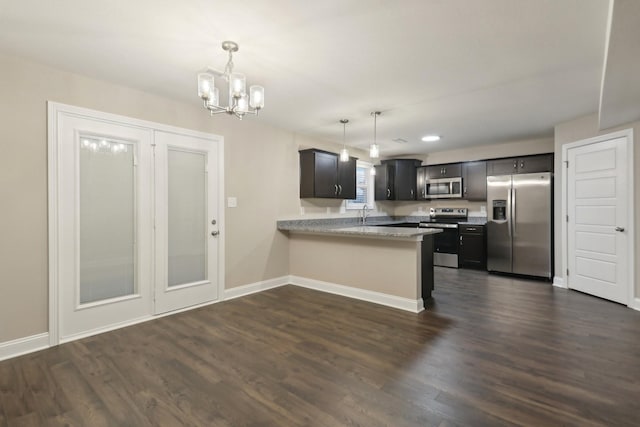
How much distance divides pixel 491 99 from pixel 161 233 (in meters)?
4.06

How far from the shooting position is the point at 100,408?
1.89 m

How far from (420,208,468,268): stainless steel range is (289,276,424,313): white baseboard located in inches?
108

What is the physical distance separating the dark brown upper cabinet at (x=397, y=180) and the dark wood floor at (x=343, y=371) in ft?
11.9

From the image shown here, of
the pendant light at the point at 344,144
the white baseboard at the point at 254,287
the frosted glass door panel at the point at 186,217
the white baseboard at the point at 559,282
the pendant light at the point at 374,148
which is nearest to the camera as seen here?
the frosted glass door panel at the point at 186,217

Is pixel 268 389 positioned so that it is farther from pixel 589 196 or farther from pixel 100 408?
pixel 589 196

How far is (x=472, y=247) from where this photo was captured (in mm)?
5914

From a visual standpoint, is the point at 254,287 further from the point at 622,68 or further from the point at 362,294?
the point at 622,68

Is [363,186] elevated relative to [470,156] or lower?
lower

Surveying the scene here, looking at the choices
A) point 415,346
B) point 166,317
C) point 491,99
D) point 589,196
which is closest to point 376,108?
point 491,99

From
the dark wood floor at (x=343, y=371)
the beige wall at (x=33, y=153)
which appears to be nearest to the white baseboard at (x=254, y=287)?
the beige wall at (x=33, y=153)

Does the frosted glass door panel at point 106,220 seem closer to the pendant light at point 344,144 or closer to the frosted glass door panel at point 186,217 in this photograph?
the frosted glass door panel at point 186,217

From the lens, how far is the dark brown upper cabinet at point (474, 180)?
6016mm

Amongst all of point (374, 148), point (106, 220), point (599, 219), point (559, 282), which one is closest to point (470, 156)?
point (599, 219)

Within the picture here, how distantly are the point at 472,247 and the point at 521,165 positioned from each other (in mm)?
1712
